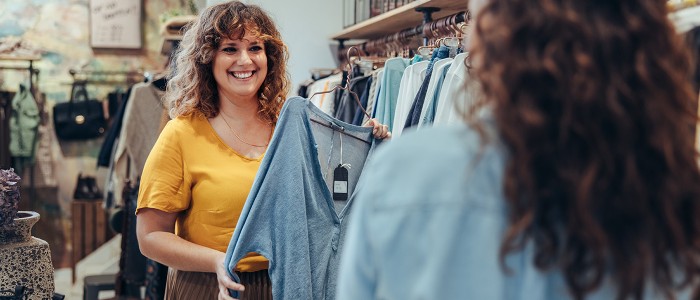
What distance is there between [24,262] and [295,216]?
2.18 feet

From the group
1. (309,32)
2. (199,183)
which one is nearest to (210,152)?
(199,183)

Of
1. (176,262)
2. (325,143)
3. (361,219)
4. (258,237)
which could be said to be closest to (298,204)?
(258,237)

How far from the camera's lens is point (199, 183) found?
1985 millimetres

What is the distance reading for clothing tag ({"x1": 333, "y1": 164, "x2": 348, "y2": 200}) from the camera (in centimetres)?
196

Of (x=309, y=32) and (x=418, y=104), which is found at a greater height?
(x=309, y=32)

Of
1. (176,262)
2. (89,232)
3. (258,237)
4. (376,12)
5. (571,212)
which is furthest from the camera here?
(89,232)

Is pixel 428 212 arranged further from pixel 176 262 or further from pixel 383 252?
pixel 176 262

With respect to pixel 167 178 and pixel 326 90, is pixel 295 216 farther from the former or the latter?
pixel 326 90

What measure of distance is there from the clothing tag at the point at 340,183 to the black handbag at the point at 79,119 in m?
4.36

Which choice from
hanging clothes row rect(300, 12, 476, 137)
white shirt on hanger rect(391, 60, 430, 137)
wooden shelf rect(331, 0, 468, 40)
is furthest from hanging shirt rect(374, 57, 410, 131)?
wooden shelf rect(331, 0, 468, 40)

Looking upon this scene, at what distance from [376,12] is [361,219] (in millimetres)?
3222

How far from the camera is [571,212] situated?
0.79 m

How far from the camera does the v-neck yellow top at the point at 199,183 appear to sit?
6.41 feet

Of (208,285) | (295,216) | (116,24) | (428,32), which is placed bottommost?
(208,285)
